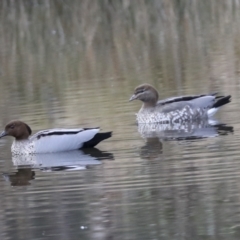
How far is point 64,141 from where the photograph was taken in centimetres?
1191

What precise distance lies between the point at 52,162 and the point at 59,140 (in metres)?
0.61

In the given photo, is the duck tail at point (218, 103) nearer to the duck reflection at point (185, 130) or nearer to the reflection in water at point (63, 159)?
the duck reflection at point (185, 130)

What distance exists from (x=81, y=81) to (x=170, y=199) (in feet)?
30.5

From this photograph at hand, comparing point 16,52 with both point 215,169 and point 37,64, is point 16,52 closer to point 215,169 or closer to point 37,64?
point 37,64

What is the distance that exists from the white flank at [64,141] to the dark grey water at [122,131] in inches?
6.8

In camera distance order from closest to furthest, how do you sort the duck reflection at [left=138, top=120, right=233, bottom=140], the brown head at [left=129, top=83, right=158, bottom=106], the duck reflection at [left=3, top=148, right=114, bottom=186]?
1. the duck reflection at [left=3, top=148, right=114, bottom=186]
2. the duck reflection at [left=138, top=120, right=233, bottom=140]
3. the brown head at [left=129, top=83, right=158, bottom=106]

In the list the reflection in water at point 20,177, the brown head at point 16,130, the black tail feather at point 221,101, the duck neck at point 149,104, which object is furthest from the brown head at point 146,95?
the reflection in water at point 20,177

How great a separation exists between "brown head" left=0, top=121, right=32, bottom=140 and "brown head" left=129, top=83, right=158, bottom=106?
8.14 ft

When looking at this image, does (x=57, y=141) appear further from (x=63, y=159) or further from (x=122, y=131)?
(x=122, y=131)

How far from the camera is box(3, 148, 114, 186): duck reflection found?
10586 millimetres

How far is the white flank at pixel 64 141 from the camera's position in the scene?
39.0 ft

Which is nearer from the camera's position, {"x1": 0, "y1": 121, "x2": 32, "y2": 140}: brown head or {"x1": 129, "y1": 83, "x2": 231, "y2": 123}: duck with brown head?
{"x1": 0, "y1": 121, "x2": 32, "y2": 140}: brown head

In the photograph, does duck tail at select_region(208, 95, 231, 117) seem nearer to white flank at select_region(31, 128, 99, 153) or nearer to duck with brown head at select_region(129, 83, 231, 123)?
duck with brown head at select_region(129, 83, 231, 123)

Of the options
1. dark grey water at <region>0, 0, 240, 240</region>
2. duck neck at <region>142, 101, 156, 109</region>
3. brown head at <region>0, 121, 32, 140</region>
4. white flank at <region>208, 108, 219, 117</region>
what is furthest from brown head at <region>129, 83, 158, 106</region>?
brown head at <region>0, 121, 32, 140</region>
